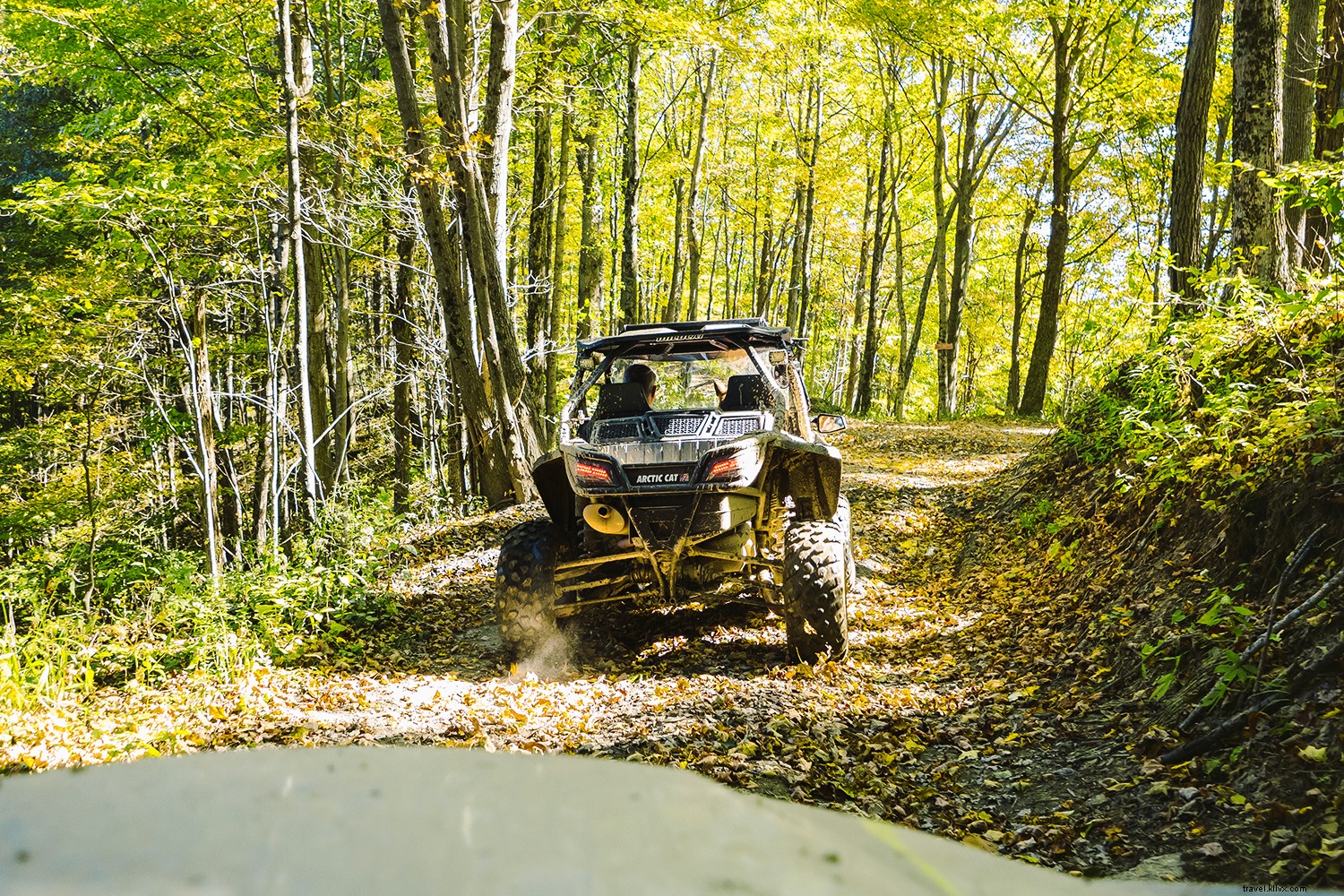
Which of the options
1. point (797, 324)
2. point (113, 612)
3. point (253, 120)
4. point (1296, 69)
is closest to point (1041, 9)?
point (1296, 69)

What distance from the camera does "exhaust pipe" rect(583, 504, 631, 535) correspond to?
6035 mm

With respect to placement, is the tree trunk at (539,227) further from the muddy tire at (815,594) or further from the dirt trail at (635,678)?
the muddy tire at (815,594)

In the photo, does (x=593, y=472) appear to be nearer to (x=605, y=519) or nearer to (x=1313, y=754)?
(x=605, y=519)

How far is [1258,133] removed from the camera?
7.35 meters

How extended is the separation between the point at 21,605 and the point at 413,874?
31.7 feet

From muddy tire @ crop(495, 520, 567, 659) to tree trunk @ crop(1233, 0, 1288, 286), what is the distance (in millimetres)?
6218

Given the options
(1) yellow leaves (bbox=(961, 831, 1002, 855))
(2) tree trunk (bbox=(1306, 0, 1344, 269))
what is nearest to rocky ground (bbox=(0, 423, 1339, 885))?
(1) yellow leaves (bbox=(961, 831, 1002, 855))

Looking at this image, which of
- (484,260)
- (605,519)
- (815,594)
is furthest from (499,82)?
(815,594)

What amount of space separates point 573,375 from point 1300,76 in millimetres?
9374

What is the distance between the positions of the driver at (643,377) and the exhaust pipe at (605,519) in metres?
1.09

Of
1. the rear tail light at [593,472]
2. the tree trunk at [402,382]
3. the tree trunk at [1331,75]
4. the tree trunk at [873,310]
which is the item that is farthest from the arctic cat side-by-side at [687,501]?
the tree trunk at [873,310]

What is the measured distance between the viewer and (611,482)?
5836mm

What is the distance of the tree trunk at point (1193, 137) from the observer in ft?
27.1

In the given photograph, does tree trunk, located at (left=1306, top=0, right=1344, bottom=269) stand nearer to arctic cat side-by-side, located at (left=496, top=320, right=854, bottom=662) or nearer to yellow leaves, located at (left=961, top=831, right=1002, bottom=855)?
arctic cat side-by-side, located at (left=496, top=320, right=854, bottom=662)
